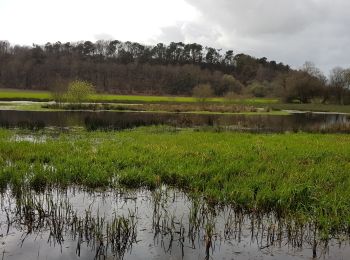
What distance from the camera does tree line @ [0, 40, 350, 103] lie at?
115 m

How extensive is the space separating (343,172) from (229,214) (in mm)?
6037

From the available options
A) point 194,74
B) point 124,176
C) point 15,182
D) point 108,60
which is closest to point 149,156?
point 124,176

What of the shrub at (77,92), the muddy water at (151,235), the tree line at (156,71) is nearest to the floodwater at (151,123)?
the shrub at (77,92)

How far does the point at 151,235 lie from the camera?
30.1 ft

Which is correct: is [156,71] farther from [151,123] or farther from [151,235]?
[151,235]

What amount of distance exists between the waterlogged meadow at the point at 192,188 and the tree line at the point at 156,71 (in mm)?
91590

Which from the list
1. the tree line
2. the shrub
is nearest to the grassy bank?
the shrub

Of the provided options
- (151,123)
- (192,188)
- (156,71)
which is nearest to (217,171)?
(192,188)

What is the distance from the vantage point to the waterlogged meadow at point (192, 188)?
29.7 feet

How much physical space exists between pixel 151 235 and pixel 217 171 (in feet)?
18.4

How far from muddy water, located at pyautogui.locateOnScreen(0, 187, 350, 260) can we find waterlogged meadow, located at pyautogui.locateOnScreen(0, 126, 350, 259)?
0.04 meters

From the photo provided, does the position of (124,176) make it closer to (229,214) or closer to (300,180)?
(229,214)

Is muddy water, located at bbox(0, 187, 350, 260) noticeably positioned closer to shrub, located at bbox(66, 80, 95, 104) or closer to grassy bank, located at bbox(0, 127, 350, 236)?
grassy bank, located at bbox(0, 127, 350, 236)

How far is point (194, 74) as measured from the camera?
5743 inches
